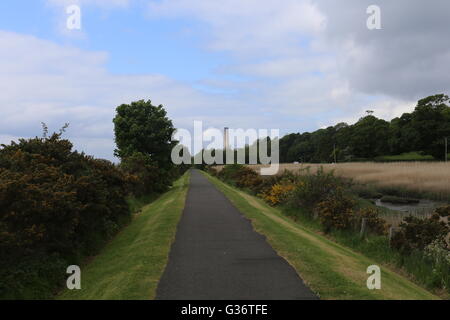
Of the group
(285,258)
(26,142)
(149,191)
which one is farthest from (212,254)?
(149,191)

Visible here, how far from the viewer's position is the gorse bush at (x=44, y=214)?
8.23 meters

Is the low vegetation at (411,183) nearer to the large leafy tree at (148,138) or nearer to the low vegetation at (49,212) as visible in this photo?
the large leafy tree at (148,138)

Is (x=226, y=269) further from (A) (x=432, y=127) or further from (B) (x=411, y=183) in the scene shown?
(A) (x=432, y=127)

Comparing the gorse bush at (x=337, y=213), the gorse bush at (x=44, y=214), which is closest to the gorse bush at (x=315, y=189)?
the gorse bush at (x=337, y=213)

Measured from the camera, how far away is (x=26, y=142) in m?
13.3

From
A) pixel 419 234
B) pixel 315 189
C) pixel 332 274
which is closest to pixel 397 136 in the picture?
pixel 315 189

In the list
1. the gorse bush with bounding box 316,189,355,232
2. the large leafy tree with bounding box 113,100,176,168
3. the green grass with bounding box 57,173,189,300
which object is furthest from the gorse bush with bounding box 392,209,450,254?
the large leafy tree with bounding box 113,100,176,168

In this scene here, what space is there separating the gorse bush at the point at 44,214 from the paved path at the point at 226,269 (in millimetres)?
2437

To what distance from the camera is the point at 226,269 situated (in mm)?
8758

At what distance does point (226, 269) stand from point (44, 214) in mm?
3963

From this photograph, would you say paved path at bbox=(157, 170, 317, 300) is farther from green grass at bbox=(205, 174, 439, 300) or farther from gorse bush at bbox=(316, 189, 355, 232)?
gorse bush at bbox=(316, 189, 355, 232)

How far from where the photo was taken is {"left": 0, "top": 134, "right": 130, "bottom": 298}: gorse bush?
823cm

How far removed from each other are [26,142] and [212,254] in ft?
23.2
